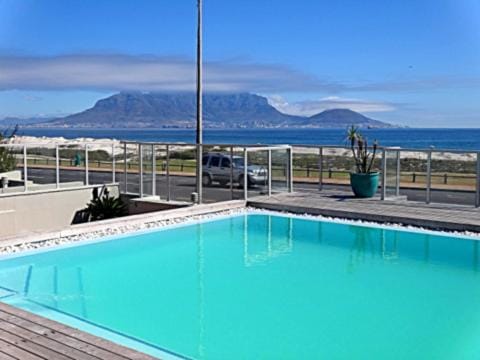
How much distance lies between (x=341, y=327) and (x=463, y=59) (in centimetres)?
7296

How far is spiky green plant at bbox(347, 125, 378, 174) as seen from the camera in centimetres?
1099

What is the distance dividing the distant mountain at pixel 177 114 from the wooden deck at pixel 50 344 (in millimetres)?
99942

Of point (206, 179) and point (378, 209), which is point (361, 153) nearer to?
point (378, 209)

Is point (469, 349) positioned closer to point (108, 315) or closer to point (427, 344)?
point (427, 344)

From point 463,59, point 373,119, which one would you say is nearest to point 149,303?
point 463,59

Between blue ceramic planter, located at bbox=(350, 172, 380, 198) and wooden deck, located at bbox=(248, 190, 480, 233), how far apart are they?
18 centimetres

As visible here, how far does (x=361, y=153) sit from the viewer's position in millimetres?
11094

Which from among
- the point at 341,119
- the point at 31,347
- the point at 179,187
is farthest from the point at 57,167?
the point at 341,119

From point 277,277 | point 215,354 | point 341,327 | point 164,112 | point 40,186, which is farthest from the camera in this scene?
point 164,112

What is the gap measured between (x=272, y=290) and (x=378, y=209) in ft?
13.7

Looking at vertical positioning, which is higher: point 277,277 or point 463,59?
point 463,59

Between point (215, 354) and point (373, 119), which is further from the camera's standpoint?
point (373, 119)

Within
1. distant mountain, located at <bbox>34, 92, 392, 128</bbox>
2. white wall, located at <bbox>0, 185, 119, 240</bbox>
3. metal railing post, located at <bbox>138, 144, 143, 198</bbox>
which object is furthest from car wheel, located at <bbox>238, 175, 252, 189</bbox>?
distant mountain, located at <bbox>34, 92, 392, 128</bbox>

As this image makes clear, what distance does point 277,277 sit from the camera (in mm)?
6645
